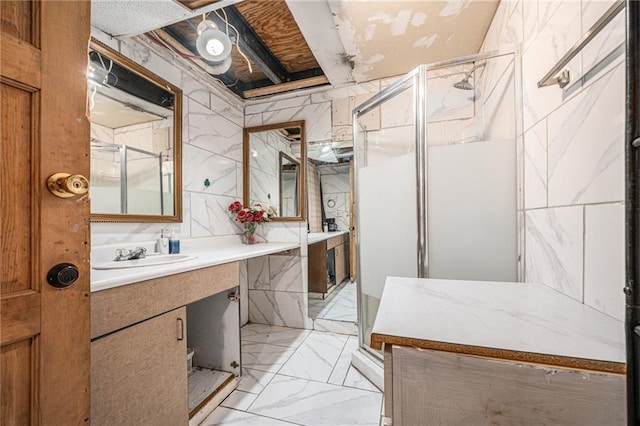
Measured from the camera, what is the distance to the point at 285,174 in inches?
96.2

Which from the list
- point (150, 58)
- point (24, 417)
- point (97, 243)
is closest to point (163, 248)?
point (97, 243)

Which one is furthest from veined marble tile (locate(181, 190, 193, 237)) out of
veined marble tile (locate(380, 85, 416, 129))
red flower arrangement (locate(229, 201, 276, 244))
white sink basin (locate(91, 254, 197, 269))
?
veined marble tile (locate(380, 85, 416, 129))

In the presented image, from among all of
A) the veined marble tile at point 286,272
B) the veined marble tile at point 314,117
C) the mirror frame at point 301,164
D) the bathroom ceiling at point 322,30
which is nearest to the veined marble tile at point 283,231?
the mirror frame at point 301,164

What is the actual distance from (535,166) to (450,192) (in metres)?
0.33

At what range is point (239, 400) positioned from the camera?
1.38 metres

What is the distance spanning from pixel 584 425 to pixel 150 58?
2373 mm

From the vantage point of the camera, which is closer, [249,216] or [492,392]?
[492,392]

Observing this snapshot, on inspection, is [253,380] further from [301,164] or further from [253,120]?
[253,120]

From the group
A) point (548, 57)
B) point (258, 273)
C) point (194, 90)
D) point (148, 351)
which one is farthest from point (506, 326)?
point (194, 90)

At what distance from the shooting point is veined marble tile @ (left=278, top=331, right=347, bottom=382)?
1.62 m

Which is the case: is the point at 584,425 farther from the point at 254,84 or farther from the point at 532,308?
the point at 254,84

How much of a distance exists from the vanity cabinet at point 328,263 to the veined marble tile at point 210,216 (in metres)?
0.82

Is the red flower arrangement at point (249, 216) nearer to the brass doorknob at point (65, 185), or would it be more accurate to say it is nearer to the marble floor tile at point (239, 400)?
the marble floor tile at point (239, 400)

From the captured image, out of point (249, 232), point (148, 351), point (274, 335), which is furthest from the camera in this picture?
point (249, 232)
